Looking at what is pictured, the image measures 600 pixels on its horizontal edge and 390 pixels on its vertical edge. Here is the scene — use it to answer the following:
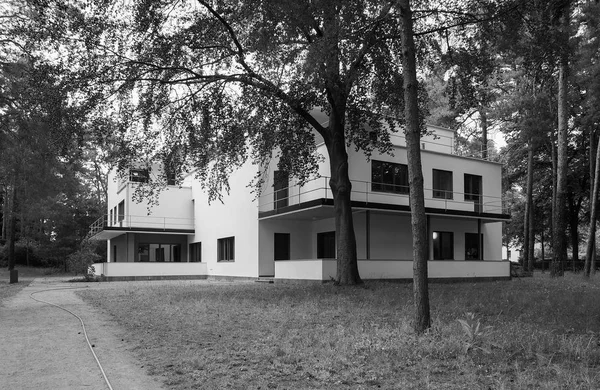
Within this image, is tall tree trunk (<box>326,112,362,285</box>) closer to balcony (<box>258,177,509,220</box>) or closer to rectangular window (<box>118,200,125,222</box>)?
balcony (<box>258,177,509,220</box>)

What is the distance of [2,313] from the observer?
11594 millimetres

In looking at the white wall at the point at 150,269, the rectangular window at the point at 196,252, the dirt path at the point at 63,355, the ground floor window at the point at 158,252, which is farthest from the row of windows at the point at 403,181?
the ground floor window at the point at 158,252

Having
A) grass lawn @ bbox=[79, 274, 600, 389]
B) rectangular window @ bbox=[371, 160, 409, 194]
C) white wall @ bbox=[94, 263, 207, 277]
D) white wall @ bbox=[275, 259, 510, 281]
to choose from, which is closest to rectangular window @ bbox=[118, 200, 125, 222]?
white wall @ bbox=[94, 263, 207, 277]

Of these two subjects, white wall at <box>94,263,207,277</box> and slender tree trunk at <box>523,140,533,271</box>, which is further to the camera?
slender tree trunk at <box>523,140,533,271</box>

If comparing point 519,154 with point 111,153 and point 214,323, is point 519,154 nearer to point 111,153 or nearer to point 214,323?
point 111,153

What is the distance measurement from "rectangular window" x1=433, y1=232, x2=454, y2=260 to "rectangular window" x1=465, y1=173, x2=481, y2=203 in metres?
2.26

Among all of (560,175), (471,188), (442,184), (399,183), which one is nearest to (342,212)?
(399,183)

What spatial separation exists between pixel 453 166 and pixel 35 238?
36137 millimetres

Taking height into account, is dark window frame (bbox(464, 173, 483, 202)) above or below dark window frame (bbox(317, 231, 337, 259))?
above

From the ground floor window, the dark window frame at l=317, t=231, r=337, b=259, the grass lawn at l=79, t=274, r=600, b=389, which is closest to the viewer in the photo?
the grass lawn at l=79, t=274, r=600, b=389

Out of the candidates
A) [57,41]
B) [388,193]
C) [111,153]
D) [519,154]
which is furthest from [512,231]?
[57,41]

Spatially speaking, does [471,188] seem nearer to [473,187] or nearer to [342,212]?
[473,187]

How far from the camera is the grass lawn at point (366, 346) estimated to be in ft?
16.8

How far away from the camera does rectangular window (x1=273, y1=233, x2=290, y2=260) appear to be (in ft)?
82.2
